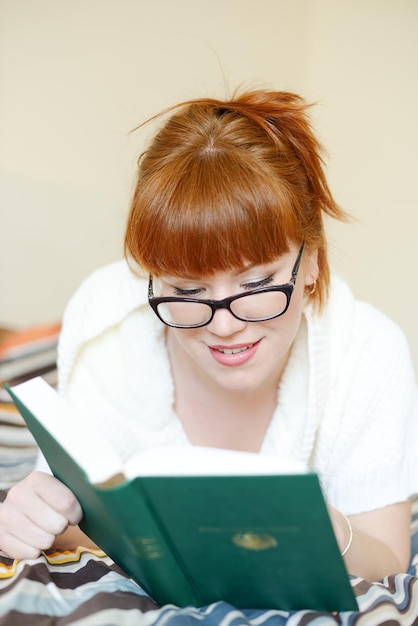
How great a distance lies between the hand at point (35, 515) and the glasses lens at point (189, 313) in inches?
11.8

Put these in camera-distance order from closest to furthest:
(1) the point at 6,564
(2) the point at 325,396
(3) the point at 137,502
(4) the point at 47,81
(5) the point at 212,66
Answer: (3) the point at 137,502 < (1) the point at 6,564 < (2) the point at 325,396 < (4) the point at 47,81 < (5) the point at 212,66

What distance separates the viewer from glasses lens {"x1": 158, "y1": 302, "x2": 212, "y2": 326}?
1130 millimetres

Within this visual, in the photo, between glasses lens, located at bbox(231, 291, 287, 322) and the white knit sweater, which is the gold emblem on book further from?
the white knit sweater

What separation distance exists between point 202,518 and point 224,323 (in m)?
0.37

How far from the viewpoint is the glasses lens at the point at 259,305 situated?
112 cm

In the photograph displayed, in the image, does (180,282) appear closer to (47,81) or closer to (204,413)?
(204,413)

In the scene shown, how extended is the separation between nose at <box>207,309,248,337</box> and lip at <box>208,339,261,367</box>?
42mm

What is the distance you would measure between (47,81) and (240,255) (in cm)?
151

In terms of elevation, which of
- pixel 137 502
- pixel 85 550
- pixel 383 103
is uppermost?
pixel 383 103

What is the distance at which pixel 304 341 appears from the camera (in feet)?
4.52

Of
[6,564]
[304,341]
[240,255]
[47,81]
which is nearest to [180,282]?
[240,255]

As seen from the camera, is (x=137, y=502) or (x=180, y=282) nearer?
(x=137, y=502)

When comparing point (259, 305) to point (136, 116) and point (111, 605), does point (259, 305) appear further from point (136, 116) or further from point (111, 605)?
point (136, 116)

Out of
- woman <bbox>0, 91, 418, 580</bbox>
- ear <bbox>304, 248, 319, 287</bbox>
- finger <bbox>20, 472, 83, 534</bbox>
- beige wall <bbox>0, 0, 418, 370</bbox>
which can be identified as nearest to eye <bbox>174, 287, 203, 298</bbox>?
woman <bbox>0, 91, 418, 580</bbox>
